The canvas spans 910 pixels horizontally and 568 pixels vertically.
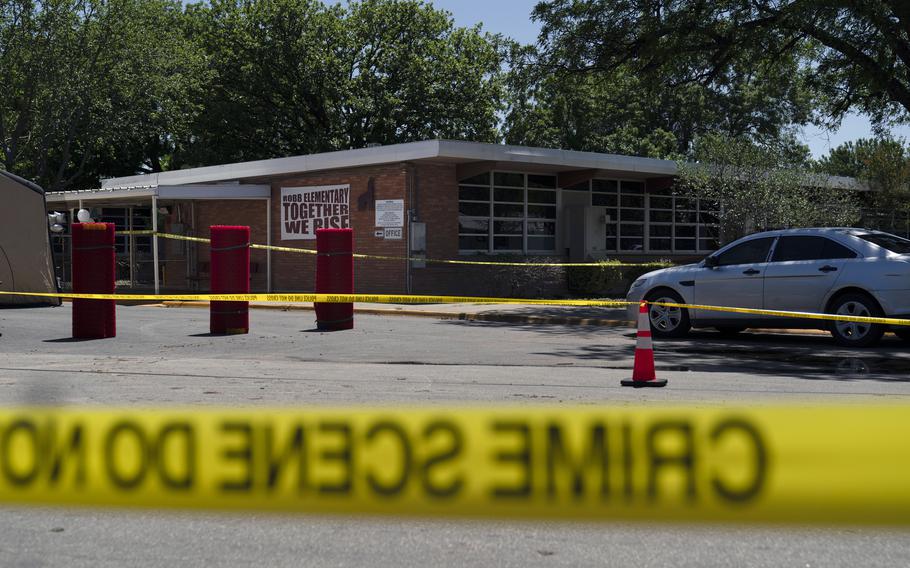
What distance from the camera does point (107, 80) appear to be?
3984 cm

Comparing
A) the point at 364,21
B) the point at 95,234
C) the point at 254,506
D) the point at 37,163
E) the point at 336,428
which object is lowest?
the point at 254,506

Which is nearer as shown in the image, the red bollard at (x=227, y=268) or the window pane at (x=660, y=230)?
the red bollard at (x=227, y=268)

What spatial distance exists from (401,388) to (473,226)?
17.0 metres

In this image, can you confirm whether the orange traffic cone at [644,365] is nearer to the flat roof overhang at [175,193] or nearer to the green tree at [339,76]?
the flat roof overhang at [175,193]

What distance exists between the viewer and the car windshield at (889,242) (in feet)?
43.4

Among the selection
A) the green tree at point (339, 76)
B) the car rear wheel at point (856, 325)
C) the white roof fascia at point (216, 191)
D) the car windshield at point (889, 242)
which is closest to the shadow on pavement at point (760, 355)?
the car rear wheel at point (856, 325)

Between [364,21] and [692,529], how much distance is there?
43.6 meters

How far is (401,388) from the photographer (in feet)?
28.1

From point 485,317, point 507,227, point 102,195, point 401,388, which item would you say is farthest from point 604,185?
point 401,388

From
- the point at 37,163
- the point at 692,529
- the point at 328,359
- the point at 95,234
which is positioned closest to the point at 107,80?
the point at 37,163

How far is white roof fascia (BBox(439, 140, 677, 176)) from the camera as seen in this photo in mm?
23141

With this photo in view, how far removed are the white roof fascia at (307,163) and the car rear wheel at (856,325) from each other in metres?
11.3

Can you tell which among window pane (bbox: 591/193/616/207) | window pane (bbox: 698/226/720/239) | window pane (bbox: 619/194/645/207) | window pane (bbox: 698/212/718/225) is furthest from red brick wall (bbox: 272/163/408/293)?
window pane (bbox: 698/226/720/239)

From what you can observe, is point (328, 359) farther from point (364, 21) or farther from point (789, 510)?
point (364, 21)
